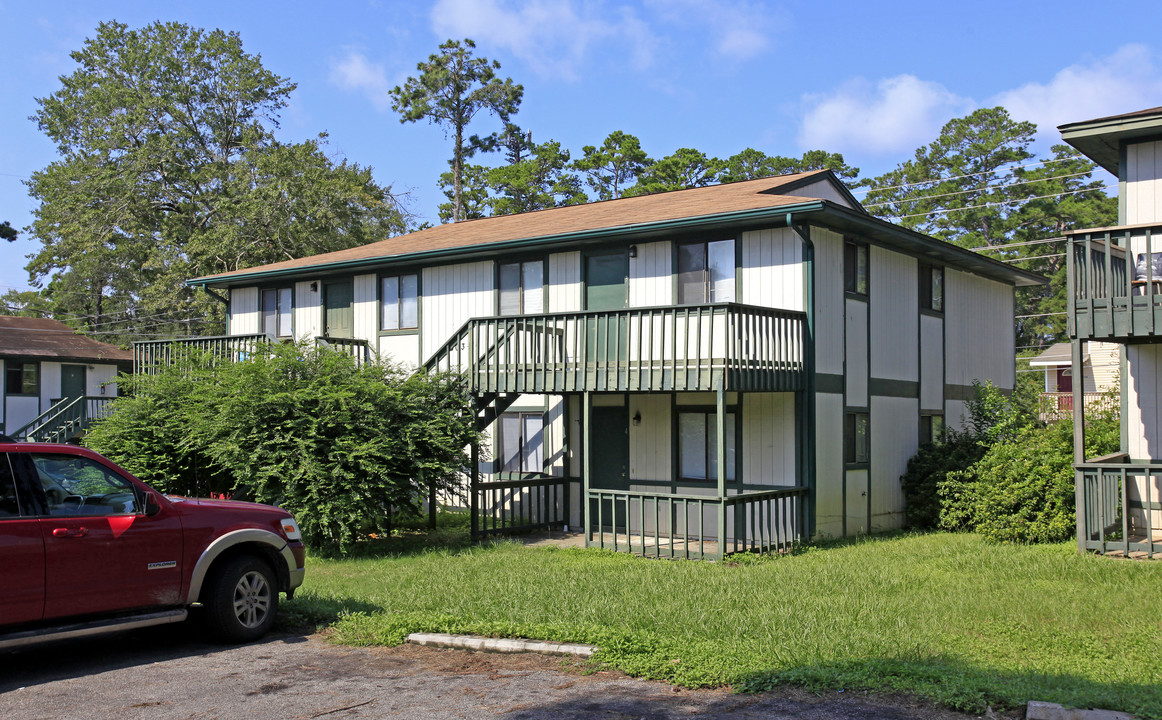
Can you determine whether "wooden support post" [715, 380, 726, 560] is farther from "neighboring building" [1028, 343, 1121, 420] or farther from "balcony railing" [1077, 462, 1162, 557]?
"neighboring building" [1028, 343, 1121, 420]

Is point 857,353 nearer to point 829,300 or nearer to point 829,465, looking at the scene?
point 829,300

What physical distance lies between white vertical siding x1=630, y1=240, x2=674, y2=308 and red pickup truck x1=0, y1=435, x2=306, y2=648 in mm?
9739

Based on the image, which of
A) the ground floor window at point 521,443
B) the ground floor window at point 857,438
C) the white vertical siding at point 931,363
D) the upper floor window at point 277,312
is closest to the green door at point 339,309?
the upper floor window at point 277,312

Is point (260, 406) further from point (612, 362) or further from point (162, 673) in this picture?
point (162, 673)

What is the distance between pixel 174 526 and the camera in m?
8.66

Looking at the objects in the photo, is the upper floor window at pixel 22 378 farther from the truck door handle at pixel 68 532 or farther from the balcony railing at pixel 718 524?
the truck door handle at pixel 68 532

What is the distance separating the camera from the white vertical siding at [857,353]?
17656 millimetres

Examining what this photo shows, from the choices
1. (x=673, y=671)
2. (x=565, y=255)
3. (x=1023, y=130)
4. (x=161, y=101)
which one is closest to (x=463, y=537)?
(x=565, y=255)

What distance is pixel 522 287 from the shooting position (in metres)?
20.0

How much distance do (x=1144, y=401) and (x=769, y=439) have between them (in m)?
5.56

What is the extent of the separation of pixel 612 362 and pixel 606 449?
3.21 meters

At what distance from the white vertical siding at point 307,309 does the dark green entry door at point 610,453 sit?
8066 mm

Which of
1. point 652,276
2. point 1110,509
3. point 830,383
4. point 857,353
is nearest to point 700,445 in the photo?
point 830,383

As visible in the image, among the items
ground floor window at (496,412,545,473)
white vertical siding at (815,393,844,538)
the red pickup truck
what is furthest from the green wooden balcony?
the red pickup truck
